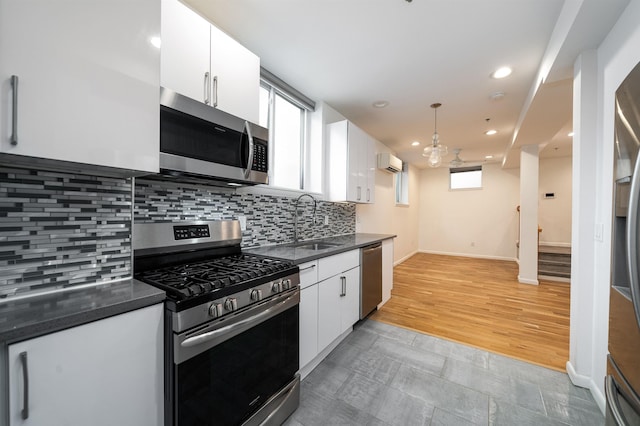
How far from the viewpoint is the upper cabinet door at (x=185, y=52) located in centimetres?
131

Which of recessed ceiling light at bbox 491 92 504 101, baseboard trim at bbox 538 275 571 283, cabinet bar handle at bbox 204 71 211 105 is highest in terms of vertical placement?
recessed ceiling light at bbox 491 92 504 101

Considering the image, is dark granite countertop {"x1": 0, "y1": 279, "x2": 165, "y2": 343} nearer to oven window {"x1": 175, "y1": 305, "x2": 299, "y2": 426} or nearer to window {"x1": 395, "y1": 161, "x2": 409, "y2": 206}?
oven window {"x1": 175, "y1": 305, "x2": 299, "y2": 426}

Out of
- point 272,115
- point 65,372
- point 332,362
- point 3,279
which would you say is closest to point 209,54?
point 272,115

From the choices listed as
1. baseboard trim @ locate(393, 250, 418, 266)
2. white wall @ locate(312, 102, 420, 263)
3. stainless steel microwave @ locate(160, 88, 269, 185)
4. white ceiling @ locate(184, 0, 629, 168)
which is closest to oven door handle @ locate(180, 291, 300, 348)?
stainless steel microwave @ locate(160, 88, 269, 185)

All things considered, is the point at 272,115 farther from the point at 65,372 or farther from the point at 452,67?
the point at 65,372

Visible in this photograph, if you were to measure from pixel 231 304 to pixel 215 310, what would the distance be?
82 millimetres

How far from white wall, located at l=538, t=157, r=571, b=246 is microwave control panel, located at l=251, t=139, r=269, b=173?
23.4 ft

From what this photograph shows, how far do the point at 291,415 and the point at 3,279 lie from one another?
1.56 m

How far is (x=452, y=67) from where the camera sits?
2307mm

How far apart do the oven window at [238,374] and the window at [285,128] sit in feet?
4.57

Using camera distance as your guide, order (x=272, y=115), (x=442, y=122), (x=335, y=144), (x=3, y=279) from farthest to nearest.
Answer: (x=442, y=122) → (x=335, y=144) → (x=272, y=115) → (x=3, y=279)

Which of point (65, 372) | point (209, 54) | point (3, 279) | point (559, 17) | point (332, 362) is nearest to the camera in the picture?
point (65, 372)

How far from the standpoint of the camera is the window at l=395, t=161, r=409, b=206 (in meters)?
6.34

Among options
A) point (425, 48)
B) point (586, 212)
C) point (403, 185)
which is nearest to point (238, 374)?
point (586, 212)
